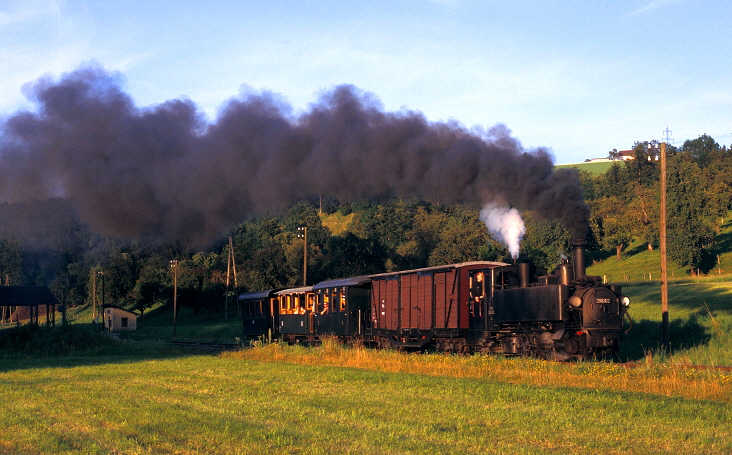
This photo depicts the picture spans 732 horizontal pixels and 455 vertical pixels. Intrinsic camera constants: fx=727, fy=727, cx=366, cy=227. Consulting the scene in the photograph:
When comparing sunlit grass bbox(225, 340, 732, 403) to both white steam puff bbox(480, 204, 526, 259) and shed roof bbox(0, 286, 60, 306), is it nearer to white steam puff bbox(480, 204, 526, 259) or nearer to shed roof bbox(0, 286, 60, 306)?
white steam puff bbox(480, 204, 526, 259)

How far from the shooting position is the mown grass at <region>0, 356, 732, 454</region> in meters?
9.78

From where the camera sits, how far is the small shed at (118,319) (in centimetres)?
7831

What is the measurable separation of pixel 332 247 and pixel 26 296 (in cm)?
3261

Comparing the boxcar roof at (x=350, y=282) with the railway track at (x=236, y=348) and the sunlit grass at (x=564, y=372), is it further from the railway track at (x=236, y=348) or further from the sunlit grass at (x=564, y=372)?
the sunlit grass at (x=564, y=372)

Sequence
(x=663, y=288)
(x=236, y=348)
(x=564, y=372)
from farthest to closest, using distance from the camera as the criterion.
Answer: (x=236, y=348)
(x=663, y=288)
(x=564, y=372)

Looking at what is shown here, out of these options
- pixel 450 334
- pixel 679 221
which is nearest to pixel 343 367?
pixel 450 334

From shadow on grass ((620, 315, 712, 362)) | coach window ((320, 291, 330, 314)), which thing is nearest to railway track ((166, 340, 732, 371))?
coach window ((320, 291, 330, 314))

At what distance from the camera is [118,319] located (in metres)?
78.9

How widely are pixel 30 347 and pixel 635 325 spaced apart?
28929 millimetres

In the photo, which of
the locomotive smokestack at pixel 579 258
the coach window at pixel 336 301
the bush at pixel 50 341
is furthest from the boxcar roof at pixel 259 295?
the locomotive smokestack at pixel 579 258

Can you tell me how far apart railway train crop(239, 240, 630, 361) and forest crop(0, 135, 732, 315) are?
3337cm

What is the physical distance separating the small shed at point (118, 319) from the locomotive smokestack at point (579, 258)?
64.5 meters

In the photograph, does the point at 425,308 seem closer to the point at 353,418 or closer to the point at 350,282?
the point at 350,282

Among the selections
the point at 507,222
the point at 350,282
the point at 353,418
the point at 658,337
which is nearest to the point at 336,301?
the point at 350,282
